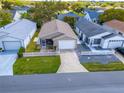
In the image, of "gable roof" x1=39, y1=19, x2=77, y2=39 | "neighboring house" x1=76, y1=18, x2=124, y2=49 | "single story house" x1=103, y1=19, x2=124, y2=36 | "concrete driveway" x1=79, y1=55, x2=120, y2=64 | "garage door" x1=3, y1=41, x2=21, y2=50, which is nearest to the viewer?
"concrete driveway" x1=79, y1=55, x2=120, y2=64

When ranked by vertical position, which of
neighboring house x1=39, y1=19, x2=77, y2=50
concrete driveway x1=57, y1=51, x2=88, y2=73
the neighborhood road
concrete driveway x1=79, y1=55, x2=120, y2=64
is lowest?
concrete driveway x1=79, y1=55, x2=120, y2=64

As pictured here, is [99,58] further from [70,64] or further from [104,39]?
[70,64]

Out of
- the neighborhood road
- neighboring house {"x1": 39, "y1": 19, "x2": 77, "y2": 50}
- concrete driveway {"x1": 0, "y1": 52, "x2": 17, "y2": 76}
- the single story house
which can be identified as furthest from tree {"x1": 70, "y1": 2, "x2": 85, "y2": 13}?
the neighborhood road

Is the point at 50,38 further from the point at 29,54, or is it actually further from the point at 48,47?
the point at 29,54

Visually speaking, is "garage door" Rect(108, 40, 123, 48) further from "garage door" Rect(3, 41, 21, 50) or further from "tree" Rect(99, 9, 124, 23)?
"tree" Rect(99, 9, 124, 23)

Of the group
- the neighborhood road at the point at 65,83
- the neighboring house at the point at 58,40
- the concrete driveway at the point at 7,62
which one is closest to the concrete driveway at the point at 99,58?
the neighboring house at the point at 58,40

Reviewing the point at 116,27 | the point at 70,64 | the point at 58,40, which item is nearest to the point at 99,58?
the point at 70,64
